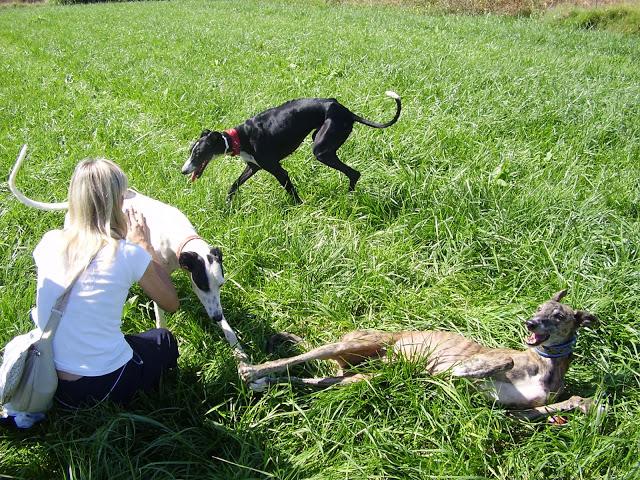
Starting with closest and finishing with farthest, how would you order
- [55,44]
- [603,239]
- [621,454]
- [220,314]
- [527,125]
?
[621,454]
[220,314]
[603,239]
[527,125]
[55,44]

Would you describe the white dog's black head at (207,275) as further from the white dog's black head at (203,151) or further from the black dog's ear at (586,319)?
the black dog's ear at (586,319)

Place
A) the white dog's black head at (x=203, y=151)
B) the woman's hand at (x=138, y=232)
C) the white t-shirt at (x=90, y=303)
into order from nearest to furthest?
the white t-shirt at (x=90, y=303)
the woman's hand at (x=138, y=232)
the white dog's black head at (x=203, y=151)

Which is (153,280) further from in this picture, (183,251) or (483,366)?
(483,366)

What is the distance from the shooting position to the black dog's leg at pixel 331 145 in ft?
15.4

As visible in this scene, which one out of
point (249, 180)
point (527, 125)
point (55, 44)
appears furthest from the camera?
point (55, 44)

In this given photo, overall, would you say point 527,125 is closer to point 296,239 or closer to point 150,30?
point 296,239

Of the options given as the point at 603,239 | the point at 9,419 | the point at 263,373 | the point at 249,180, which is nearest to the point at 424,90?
the point at 249,180

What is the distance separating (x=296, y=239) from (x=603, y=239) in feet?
6.62

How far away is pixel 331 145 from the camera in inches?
188

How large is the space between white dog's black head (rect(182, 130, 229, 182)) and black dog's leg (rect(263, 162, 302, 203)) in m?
0.41

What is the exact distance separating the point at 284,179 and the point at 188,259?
1.80 meters

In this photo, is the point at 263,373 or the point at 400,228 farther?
the point at 400,228

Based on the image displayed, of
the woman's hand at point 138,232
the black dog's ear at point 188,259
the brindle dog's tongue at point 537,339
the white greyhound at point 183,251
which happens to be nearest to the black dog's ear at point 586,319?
the brindle dog's tongue at point 537,339

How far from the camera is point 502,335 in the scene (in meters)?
3.13
